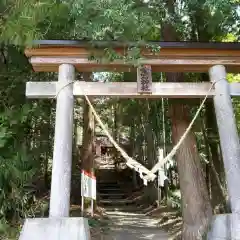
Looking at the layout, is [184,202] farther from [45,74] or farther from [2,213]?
[45,74]

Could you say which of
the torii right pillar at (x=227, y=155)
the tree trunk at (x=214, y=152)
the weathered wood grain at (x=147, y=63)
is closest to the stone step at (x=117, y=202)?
the tree trunk at (x=214, y=152)

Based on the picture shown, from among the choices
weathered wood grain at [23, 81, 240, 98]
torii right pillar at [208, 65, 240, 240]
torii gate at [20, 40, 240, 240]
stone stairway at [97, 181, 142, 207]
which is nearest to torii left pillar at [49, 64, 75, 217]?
torii gate at [20, 40, 240, 240]

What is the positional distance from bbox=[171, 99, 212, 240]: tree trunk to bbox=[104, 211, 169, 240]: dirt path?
1.78 m

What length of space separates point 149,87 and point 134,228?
17.4ft

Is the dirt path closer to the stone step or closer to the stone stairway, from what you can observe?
the stone step

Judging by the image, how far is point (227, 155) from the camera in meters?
4.17

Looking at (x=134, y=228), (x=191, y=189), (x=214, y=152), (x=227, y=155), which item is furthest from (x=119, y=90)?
(x=134, y=228)

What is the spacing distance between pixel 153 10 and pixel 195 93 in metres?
1.77

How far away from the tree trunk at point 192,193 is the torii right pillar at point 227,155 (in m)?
1.22

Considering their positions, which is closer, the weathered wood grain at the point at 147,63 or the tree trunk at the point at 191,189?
the weathered wood grain at the point at 147,63

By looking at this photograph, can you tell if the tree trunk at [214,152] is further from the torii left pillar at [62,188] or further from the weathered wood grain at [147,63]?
the torii left pillar at [62,188]

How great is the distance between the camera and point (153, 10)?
5.34 meters

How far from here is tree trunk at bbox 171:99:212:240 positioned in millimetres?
5551

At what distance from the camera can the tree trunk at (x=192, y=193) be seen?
5551 mm
